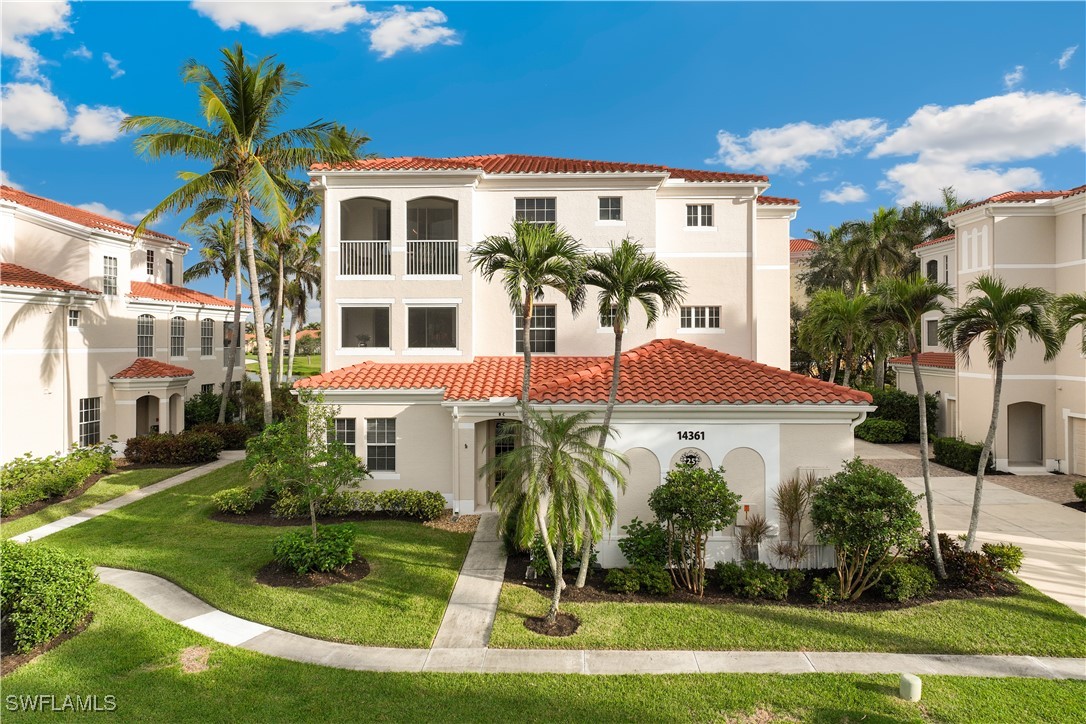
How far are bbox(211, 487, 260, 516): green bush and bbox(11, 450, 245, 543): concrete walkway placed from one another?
12.4 feet

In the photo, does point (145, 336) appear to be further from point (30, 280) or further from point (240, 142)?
point (240, 142)

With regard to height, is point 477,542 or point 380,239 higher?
point 380,239

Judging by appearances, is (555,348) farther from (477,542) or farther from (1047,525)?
(1047,525)

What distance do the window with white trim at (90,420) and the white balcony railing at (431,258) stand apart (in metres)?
15.8

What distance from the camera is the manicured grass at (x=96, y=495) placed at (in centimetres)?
1582

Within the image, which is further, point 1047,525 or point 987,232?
point 987,232

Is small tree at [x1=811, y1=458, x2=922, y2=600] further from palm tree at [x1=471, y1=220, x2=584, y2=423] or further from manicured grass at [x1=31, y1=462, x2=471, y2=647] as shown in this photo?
manicured grass at [x1=31, y1=462, x2=471, y2=647]

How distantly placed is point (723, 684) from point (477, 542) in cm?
744

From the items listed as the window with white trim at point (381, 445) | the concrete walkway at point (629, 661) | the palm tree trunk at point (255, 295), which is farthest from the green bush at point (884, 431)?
the palm tree trunk at point (255, 295)

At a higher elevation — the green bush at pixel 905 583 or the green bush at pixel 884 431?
the green bush at pixel 884 431

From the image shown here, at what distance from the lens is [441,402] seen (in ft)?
53.8

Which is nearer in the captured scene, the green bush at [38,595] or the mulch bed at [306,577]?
the green bush at [38,595]

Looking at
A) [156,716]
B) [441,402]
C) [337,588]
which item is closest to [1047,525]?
[441,402]

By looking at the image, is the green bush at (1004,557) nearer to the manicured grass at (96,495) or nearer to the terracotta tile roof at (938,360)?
the terracotta tile roof at (938,360)
